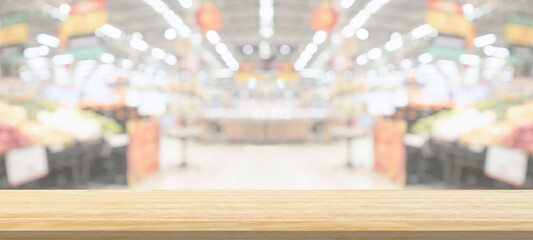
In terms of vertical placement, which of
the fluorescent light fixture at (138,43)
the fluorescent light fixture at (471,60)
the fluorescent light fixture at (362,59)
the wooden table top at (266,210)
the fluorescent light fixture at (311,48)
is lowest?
the wooden table top at (266,210)

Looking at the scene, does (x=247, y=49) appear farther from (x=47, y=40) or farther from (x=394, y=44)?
(x=47, y=40)

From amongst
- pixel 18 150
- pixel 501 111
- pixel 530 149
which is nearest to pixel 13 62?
pixel 18 150

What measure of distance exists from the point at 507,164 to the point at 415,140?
55.8 inches

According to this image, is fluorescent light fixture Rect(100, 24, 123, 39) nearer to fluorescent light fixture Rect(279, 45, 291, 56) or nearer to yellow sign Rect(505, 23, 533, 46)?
fluorescent light fixture Rect(279, 45, 291, 56)

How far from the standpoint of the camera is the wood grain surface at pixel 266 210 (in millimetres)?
506

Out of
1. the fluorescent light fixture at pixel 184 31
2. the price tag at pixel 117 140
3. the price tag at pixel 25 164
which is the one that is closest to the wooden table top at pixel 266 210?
the price tag at pixel 25 164

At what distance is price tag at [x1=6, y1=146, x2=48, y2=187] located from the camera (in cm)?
232

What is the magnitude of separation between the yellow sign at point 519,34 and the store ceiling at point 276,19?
5589 millimetres

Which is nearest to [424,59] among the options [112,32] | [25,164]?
[112,32]

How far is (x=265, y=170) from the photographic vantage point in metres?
4.99

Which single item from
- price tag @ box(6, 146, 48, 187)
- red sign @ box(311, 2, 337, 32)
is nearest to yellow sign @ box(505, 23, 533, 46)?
red sign @ box(311, 2, 337, 32)

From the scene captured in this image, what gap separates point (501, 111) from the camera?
3.37 m

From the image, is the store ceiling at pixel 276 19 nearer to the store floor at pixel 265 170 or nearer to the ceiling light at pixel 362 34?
the ceiling light at pixel 362 34

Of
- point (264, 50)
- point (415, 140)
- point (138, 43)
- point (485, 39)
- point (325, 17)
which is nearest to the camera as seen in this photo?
point (415, 140)
